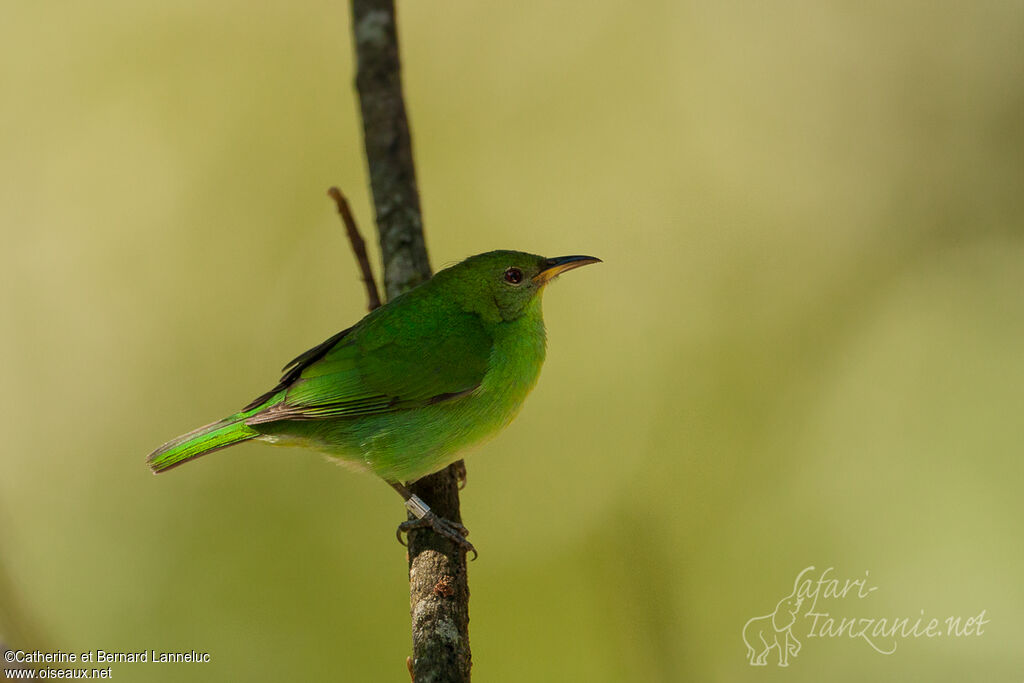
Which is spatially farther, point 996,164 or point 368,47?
point 996,164

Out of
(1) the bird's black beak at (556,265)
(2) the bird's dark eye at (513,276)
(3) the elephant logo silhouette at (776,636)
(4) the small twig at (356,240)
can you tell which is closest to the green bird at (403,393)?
(2) the bird's dark eye at (513,276)

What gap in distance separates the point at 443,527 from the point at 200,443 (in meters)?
1.23

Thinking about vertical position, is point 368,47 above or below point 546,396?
above

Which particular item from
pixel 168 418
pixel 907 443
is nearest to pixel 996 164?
pixel 907 443

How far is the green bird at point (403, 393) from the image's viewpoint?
380 cm

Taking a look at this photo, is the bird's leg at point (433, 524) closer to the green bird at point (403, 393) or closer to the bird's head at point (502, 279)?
the green bird at point (403, 393)

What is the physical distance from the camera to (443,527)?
3.49 meters

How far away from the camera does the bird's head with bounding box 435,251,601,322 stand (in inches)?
166

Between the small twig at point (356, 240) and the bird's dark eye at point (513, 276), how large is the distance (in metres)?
0.80

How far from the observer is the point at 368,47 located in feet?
15.8

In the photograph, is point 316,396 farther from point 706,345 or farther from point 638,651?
point 706,345

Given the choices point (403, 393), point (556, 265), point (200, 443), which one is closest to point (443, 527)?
point (403, 393)

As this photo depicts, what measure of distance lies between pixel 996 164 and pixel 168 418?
6945mm

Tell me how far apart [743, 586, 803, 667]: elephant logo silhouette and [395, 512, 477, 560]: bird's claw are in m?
2.04
